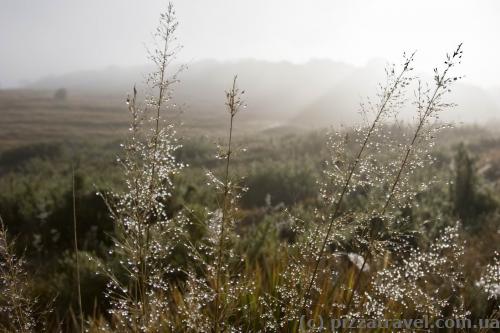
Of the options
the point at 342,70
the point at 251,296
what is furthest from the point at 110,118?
the point at 342,70

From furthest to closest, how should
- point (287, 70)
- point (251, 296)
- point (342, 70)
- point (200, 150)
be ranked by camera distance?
1. point (287, 70)
2. point (342, 70)
3. point (200, 150)
4. point (251, 296)

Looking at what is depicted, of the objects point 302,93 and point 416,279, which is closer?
point 416,279

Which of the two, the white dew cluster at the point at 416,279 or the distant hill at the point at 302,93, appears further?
the distant hill at the point at 302,93

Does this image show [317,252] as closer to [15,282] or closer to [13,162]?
[15,282]

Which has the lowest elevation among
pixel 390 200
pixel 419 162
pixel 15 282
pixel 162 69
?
pixel 15 282

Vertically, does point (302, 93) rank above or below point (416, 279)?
above

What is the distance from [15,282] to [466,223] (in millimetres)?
7667

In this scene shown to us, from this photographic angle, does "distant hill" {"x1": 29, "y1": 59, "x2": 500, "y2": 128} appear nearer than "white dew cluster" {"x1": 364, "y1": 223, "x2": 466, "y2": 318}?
No

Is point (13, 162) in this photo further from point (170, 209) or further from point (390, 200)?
point (390, 200)

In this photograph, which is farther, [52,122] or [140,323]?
[52,122]

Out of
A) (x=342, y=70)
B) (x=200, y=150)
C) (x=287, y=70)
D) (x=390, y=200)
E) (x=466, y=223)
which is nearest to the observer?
(x=390, y=200)

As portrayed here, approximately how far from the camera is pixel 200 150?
898 inches

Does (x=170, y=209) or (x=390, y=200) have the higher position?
(x=390, y=200)

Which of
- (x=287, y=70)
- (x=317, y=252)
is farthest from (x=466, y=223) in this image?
(x=287, y=70)
